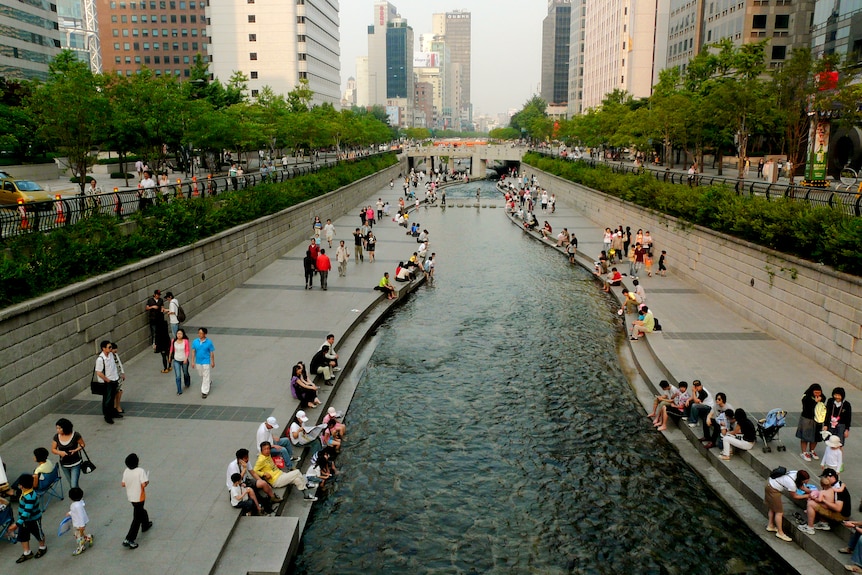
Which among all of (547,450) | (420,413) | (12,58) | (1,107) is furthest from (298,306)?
(12,58)

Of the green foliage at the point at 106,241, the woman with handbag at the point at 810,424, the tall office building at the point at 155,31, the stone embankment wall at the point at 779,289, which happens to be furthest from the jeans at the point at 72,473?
the tall office building at the point at 155,31

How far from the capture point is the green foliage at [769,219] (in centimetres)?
1762

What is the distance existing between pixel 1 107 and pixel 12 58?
155 feet

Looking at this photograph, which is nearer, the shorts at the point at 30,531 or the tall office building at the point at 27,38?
A: the shorts at the point at 30,531

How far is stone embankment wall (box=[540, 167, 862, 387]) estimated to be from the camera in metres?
17.1

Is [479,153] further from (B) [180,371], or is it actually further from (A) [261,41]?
(B) [180,371]

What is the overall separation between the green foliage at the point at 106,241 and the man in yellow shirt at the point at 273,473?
677 centimetres

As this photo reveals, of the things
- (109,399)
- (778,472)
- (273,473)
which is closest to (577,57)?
(778,472)

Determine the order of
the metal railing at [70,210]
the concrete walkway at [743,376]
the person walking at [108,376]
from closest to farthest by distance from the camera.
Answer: the concrete walkway at [743,376] < the person walking at [108,376] < the metal railing at [70,210]

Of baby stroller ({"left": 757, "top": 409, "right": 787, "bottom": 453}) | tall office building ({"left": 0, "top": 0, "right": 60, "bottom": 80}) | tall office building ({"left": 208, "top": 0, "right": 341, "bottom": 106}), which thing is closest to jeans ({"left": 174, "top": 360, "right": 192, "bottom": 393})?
baby stroller ({"left": 757, "top": 409, "right": 787, "bottom": 453})

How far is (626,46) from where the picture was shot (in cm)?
11406

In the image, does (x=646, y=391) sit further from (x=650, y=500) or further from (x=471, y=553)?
(x=471, y=553)

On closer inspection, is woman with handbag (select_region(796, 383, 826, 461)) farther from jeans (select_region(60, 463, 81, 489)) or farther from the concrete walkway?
jeans (select_region(60, 463, 81, 489))

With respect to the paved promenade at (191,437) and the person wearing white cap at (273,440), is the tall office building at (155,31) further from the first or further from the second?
the person wearing white cap at (273,440)
